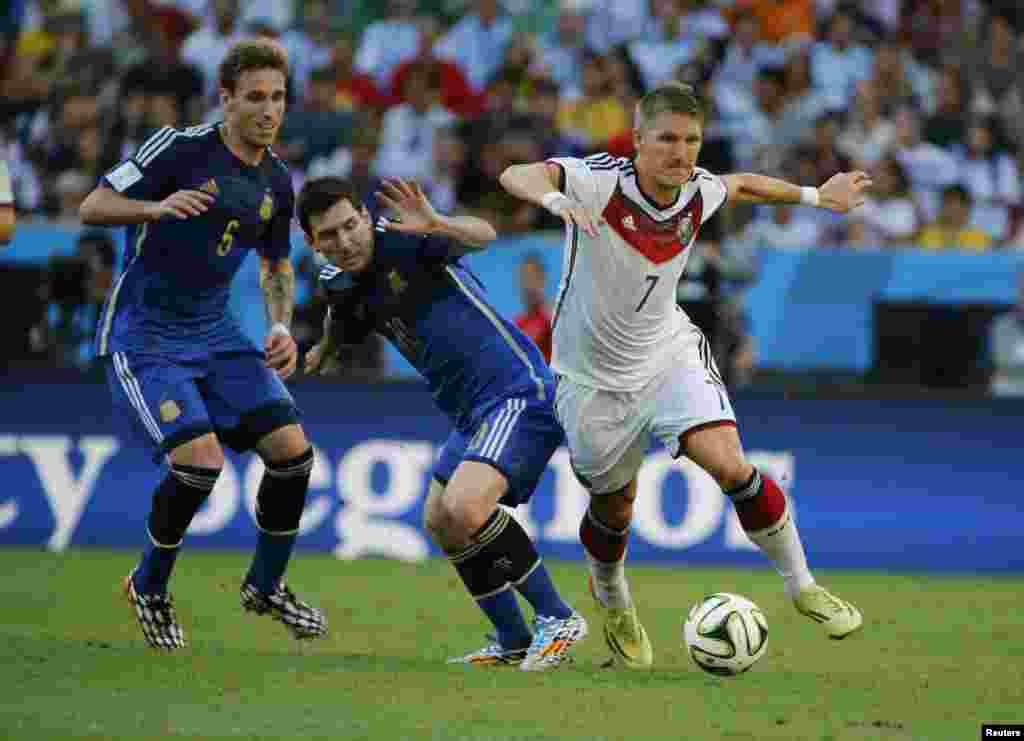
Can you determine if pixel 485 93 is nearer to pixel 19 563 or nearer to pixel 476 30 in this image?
pixel 476 30

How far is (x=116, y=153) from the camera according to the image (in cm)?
1647

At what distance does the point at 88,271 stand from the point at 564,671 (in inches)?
277

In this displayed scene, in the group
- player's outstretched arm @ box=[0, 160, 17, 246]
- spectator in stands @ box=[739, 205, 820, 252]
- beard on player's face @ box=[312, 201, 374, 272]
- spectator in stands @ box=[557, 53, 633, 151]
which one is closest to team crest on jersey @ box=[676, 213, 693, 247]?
beard on player's face @ box=[312, 201, 374, 272]

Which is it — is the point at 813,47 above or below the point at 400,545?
above

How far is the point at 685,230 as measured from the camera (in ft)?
27.5

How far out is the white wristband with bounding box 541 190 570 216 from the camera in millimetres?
7605

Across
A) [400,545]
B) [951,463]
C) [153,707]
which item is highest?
[153,707]

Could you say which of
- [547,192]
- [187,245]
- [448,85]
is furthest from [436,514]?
[448,85]

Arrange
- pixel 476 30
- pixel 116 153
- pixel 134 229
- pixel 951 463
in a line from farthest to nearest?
1. pixel 476 30
2. pixel 116 153
3. pixel 951 463
4. pixel 134 229

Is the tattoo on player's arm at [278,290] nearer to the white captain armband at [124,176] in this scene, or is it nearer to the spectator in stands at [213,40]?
the white captain armband at [124,176]

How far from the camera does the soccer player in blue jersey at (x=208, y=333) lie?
346 inches

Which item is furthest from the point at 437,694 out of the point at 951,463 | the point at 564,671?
the point at 951,463

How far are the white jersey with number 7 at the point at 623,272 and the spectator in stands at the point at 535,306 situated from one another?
17.7 feet

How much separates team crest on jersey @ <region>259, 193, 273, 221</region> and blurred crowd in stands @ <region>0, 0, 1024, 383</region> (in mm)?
6223
